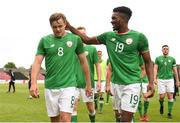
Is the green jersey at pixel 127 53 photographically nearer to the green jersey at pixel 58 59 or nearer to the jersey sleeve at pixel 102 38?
the jersey sleeve at pixel 102 38

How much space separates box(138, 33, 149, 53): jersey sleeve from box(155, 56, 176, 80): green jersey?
351 inches

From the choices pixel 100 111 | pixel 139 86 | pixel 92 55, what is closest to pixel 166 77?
pixel 100 111

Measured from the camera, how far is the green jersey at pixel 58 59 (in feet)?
27.2

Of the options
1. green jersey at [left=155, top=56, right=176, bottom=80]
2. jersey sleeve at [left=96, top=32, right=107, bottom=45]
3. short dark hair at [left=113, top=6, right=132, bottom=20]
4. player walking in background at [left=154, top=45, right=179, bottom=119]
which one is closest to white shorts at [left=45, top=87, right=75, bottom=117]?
jersey sleeve at [left=96, top=32, right=107, bottom=45]

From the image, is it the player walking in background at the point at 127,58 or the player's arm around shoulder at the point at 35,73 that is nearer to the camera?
the player's arm around shoulder at the point at 35,73

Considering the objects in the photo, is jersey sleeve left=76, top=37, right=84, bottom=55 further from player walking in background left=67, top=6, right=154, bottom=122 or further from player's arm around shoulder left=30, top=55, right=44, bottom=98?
player's arm around shoulder left=30, top=55, right=44, bottom=98

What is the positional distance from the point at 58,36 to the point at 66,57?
0.39 m

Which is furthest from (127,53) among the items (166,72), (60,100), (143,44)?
(166,72)

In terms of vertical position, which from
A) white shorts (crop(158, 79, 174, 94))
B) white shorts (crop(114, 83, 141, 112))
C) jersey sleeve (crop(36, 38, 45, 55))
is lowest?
white shorts (crop(158, 79, 174, 94))

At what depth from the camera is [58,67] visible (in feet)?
27.3

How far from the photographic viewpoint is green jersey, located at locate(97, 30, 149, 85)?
28.4 ft

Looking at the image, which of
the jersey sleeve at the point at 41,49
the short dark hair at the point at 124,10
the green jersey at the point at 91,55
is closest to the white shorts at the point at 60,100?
the jersey sleeve at the point at 41,49

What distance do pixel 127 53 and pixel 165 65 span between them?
Result: 9.12m

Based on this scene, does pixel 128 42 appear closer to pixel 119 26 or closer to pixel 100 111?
pixel 119 26
